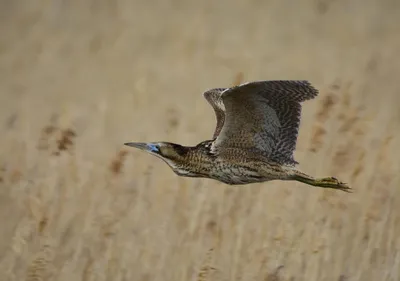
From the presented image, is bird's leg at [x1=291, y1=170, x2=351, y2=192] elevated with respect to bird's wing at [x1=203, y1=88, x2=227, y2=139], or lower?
lower

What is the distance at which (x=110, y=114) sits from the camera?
363 centimetres

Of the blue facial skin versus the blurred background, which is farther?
the blurred background

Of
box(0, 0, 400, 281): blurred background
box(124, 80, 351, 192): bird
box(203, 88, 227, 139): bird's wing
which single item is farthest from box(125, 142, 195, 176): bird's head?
box(0, 0, 400, 281): blurred background

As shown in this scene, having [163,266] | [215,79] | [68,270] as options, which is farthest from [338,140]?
[68,270]

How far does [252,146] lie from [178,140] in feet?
2.01

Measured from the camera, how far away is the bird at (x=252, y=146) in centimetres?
282

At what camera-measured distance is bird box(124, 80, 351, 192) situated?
282 cm

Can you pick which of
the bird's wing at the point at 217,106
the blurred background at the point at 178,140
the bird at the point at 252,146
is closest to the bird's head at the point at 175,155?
the bird at the point at 252,146

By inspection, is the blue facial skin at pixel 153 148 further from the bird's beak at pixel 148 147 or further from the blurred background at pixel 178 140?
the blurred background at pixel 178 140

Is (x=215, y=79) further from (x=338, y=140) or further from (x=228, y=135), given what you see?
(x=228, y=135)

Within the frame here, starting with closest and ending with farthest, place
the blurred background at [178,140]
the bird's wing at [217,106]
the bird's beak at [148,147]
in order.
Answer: the bird's beak at [148,147]
the bird's wing at [217,106]
the blurred background at [178,140]

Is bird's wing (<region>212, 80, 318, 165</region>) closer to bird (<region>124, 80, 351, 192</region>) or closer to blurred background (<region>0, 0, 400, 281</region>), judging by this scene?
bird (<region>124, 80, 351, 192</region>)

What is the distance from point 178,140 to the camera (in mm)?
3494

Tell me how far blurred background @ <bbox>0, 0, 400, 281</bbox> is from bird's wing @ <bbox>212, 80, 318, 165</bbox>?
0.45 m
